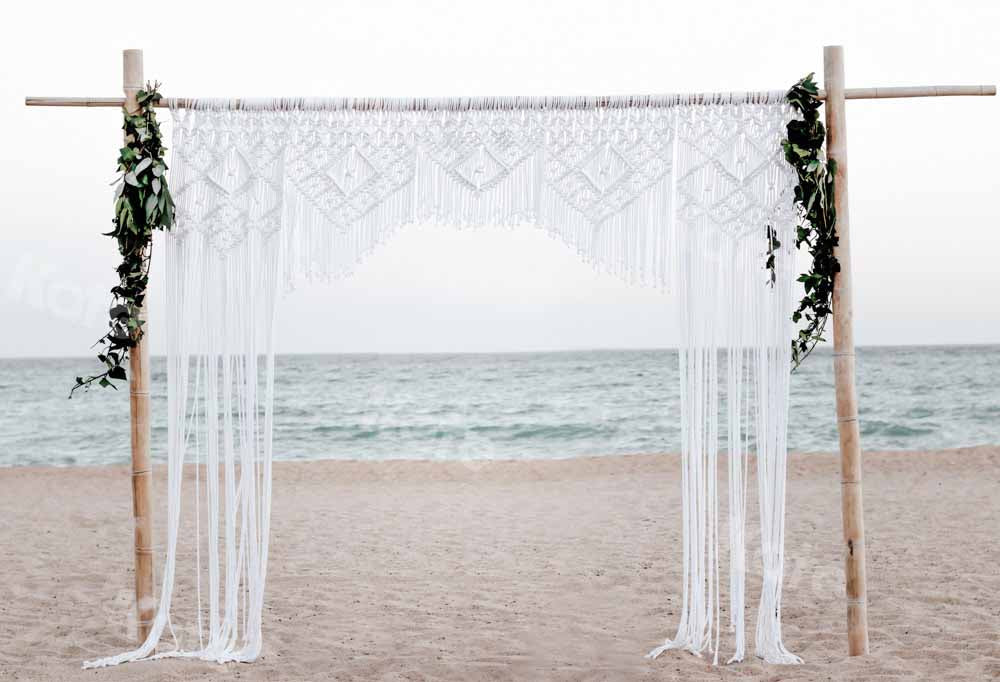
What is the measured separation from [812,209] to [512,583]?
107 inches

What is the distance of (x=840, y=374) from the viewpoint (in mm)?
2996

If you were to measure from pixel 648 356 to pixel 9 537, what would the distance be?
19746mm

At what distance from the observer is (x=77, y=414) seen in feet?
56.7

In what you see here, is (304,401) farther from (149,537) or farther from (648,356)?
(149,537)

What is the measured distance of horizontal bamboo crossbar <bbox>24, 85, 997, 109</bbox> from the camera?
298 centimetres

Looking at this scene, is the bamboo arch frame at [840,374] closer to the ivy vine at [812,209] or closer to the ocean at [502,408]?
the ivy vine at [812,209]

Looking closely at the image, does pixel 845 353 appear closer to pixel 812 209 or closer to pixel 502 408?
pixel 812 209

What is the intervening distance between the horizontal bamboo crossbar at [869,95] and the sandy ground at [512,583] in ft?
6.47

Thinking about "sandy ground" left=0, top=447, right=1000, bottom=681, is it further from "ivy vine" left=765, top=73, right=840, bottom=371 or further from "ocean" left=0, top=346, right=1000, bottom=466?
"ocean" left=0, top=346, right=1000, bottom=466

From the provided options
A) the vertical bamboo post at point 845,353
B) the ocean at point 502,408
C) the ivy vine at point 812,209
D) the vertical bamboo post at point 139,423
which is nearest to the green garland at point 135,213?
the vertical bamboo post at point 139,423

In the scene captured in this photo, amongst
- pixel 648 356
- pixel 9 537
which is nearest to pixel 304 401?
pixel 648 356

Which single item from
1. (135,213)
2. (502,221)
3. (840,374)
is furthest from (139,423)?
(840,374)

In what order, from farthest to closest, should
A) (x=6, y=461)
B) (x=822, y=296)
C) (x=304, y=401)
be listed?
(x=304, y=401)
(x=6, y=461)
(x=822, y=296)

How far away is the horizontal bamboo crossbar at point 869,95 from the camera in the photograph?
9.78ft
